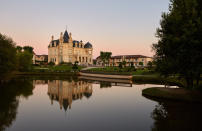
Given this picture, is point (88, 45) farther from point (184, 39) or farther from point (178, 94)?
point (184, 39)

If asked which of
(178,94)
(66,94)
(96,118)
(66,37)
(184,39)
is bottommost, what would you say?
(96,118)

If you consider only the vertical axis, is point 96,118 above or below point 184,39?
below

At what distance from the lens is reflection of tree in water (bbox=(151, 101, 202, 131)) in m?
11.7

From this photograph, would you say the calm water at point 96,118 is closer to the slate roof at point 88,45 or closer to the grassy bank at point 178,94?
the grassy bank at point 178,94

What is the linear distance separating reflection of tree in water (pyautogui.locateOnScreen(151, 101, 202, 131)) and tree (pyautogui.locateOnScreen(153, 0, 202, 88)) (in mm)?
4424

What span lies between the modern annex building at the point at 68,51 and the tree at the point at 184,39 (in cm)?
10365

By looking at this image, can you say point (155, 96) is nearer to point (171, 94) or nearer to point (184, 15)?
point (171, 94)

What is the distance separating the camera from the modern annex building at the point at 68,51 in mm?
123688

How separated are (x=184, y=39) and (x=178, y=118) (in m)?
9.43

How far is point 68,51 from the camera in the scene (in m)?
124

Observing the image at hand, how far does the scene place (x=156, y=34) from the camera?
21.7 m

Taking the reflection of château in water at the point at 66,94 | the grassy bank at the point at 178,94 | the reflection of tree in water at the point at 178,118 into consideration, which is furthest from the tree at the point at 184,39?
the reflection of château in water at the point at 66,94

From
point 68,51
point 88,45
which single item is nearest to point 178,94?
point 68,51

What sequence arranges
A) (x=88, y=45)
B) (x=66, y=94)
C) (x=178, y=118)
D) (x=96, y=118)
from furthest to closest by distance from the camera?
(x=88, y=45) → (x=66, y=94) → (x=96, y=118) → (x=178, y=118)
